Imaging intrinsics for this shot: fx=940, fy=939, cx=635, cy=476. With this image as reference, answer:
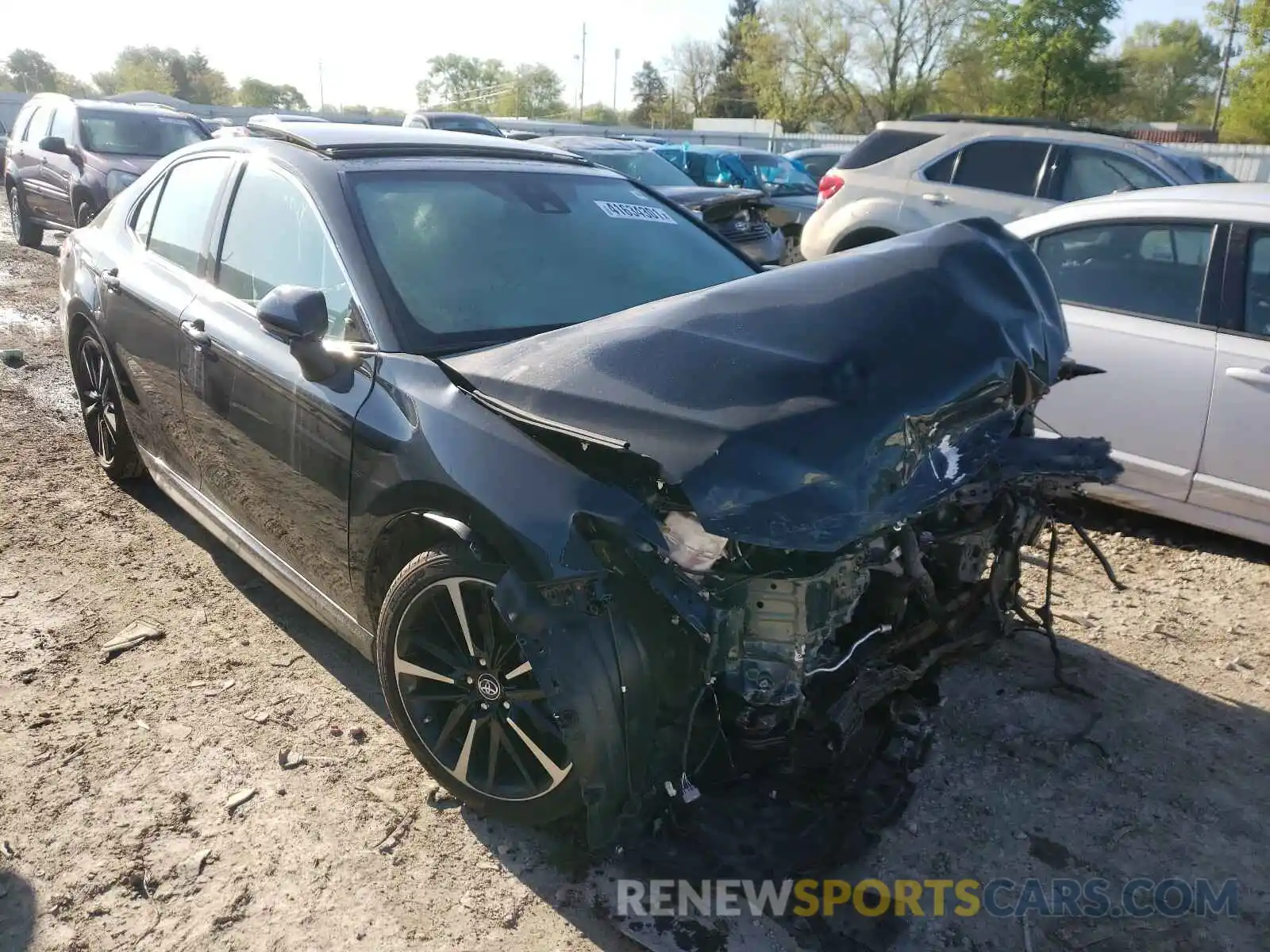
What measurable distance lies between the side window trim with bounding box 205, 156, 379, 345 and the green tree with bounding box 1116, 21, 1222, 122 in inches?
2526

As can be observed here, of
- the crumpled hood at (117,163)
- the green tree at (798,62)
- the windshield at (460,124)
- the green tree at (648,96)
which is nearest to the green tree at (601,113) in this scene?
the green tree at (648,96)

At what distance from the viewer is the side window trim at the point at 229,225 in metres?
2.87

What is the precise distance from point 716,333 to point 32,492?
4219 millimetres

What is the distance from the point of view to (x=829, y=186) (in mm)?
8852

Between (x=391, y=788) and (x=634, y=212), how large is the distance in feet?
7.59

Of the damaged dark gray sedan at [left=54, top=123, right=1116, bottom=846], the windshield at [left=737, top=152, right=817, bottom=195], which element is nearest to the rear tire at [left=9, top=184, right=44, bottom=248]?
the windshield at [left=737, top=152, right=817, bottom=195]

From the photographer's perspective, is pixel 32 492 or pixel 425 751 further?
pixel 32 492

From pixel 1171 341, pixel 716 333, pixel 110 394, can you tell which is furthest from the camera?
pixel 110 394

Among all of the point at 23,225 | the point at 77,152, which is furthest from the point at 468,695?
the point at 23,225

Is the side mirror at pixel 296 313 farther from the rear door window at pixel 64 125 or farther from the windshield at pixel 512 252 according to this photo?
the rear door window at pixel 64 125

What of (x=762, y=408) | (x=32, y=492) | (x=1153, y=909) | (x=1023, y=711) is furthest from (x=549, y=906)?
(x=32, y=492)

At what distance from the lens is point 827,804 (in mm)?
2535

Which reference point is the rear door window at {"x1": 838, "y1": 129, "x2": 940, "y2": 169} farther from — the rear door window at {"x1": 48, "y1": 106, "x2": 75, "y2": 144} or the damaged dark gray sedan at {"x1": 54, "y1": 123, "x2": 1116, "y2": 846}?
the rear door window at {"x1": 48, "y1": 106, "x2": 75, "y2": 144}

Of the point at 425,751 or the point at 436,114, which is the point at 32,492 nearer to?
the point at 425,751
